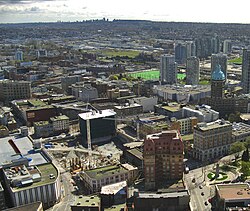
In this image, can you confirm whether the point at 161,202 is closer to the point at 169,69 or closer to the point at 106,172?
the point at 106,172

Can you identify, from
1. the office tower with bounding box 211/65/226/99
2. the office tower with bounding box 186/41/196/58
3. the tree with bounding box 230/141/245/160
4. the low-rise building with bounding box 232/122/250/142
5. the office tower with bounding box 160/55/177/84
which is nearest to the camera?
the tree with bounding box 230/141/245/160

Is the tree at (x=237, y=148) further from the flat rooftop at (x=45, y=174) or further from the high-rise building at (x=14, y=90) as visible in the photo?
the high-rise building at (x=14, y=90)

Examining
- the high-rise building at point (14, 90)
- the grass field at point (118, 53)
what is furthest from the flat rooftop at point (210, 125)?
the grass field at point (118, 53)

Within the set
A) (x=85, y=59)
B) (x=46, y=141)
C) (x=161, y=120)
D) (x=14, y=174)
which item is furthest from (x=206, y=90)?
(x=85, y=59)

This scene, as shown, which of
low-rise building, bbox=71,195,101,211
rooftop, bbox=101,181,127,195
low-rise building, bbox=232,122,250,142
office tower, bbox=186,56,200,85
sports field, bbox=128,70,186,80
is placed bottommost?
rooftop, bbox=101,181,127,195

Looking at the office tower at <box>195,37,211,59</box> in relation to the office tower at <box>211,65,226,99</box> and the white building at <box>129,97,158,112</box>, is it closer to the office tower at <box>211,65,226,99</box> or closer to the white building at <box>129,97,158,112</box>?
the white building at <box>129,97,158,112</box>

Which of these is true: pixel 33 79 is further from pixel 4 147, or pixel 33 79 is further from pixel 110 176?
pixel 110 176

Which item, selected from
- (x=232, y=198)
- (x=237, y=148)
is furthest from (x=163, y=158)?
(x=237, y=148)

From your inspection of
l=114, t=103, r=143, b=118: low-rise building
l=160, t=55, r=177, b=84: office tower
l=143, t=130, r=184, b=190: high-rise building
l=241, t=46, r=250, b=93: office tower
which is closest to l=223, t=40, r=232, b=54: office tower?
l=160, t=55, r=177, b=84: office tower
